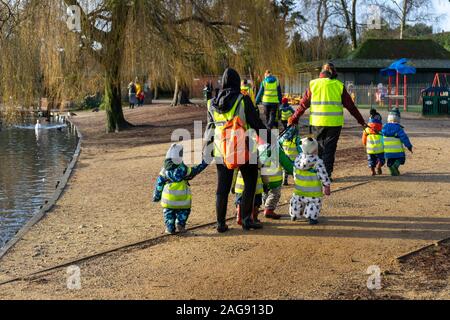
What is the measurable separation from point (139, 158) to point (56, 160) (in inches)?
127

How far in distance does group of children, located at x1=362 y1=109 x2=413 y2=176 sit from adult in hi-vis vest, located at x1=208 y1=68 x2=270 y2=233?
3.79 meters

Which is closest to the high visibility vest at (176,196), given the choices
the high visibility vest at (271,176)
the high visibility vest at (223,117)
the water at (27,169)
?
the high visibility vest at (223,117)

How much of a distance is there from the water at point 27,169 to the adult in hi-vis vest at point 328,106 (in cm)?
474

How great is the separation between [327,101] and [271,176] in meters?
2.01

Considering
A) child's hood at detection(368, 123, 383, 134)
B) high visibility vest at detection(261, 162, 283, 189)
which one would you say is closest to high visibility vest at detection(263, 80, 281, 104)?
child's hood at detection(368, 123, 383, 134)

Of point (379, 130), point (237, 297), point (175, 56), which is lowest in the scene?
point (237, 297)

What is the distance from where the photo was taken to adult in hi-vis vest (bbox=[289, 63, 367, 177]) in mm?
9570

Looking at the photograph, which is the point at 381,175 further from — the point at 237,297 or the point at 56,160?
the point at 56,160

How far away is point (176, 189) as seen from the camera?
7.77m

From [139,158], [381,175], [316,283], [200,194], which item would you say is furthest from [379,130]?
[139,158]

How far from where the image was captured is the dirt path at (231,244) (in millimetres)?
5820

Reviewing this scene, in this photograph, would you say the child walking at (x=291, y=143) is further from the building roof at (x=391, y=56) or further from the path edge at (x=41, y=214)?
the building roof at (x=391, y=56)

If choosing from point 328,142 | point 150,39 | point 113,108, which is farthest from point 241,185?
point 113,108

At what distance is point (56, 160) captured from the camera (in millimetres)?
18891
